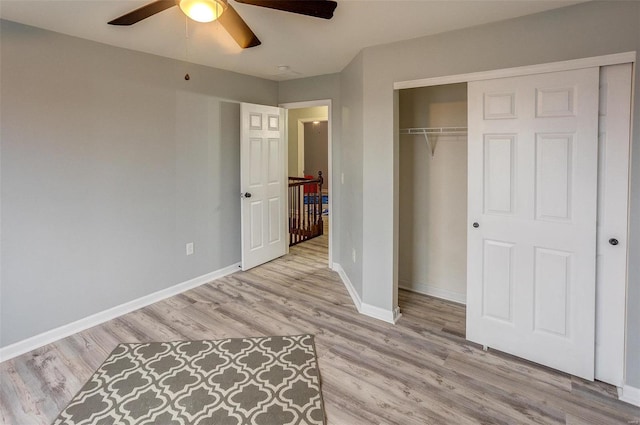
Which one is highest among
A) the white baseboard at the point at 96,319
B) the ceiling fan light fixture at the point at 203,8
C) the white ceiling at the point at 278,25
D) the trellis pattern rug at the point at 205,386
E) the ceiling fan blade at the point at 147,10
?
the white ceiling at the point at 278,25

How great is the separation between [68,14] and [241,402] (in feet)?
9.04

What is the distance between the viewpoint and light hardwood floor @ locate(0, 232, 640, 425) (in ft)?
6.64

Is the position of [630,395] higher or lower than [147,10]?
lower

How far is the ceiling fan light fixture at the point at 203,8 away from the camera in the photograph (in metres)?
1.59

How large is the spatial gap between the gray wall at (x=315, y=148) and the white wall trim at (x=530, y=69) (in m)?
8.36

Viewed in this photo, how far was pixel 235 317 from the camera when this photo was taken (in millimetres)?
3219

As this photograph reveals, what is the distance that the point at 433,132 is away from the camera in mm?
3385

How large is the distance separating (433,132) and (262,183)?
7.21 ft

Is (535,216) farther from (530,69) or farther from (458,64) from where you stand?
(458,64)

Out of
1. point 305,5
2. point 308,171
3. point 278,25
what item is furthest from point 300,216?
point 308,171

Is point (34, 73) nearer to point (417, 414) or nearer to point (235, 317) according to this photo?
point (235, 317)

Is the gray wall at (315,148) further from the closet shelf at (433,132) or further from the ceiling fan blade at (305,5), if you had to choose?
the ceiling fan blade at (305,5)

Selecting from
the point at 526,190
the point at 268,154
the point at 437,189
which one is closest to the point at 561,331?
the point at 526,190

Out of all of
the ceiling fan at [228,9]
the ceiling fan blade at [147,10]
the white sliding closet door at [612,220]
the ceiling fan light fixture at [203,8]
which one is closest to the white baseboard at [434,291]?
the white sliding closet door at [612,220]
